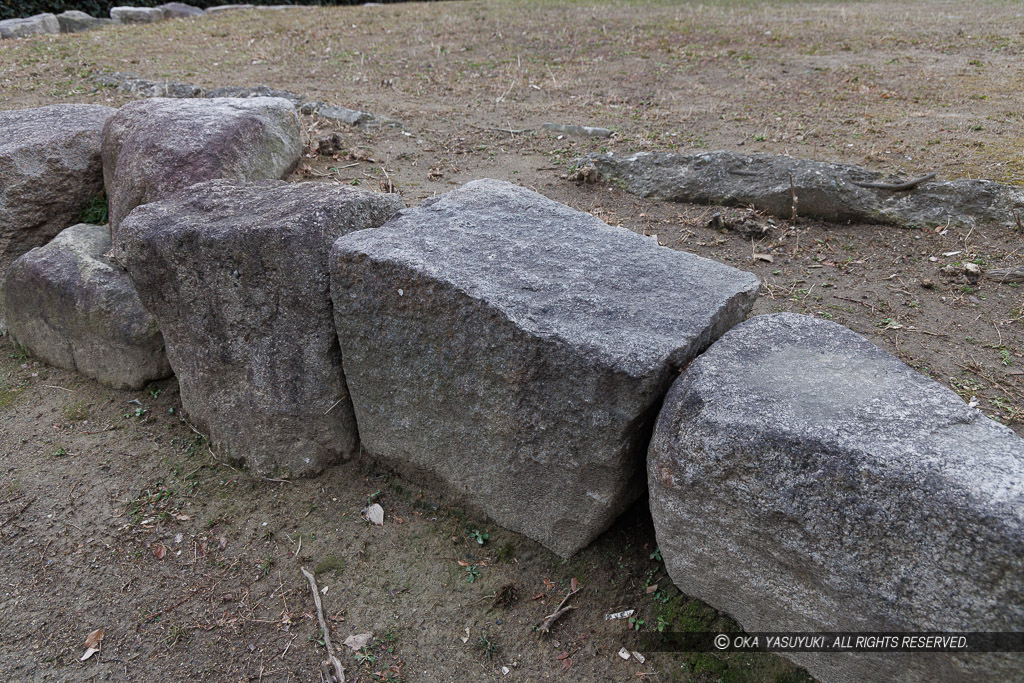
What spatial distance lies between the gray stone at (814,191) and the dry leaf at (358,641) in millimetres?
2806

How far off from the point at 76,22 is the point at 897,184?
10.3 metres

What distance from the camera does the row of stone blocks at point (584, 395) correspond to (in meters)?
1.85

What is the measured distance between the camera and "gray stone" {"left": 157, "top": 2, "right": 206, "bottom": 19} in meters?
10.4

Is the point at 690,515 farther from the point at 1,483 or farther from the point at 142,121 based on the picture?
the point at 142,121

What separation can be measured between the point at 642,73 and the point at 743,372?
5.41 metres

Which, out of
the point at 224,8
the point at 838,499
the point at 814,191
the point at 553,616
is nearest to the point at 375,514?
the point at 553,616

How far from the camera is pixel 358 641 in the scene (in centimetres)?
266

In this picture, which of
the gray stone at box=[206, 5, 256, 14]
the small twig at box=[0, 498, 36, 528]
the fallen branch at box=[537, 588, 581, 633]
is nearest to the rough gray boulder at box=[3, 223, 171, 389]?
the small twig at box=[0, 498, 36, 528]

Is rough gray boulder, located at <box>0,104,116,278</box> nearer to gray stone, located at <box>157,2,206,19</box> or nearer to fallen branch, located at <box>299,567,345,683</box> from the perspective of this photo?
fallen branch, located at <box>299,567,345,683</box>

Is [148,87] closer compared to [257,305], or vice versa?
[257,305]

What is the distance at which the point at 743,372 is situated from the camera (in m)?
2.18

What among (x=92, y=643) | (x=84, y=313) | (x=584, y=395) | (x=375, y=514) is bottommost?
(x=92, y=643)

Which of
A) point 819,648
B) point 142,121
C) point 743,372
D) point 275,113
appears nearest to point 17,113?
point 142,121

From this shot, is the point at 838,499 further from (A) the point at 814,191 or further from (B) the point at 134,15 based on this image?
(B) the point at 134,15
